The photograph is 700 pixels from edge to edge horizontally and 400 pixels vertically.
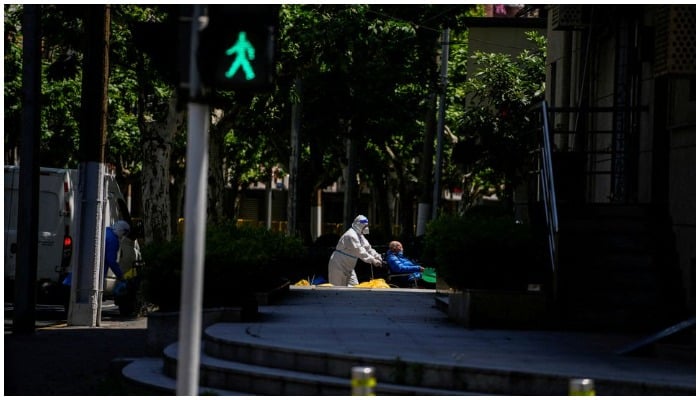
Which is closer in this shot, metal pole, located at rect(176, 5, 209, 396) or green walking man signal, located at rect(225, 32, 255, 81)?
metal pole, located at rect(176, 5, 209, 396)

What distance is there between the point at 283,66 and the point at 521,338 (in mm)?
15793

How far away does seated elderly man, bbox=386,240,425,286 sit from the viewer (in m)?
27.0

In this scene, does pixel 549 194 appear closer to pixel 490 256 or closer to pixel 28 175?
pixel 490 256

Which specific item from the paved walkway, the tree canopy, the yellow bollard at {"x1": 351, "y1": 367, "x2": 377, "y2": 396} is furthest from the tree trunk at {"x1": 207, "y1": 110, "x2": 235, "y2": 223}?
the yellow bollard at {"x1": 351, "y1": 367, "x2": 377, "y2": 396}

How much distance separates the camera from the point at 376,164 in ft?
170

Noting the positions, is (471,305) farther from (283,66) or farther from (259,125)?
(259,125)

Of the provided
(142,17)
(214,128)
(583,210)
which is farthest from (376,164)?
(583,210)

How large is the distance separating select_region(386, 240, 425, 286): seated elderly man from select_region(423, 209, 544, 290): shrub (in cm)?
1160

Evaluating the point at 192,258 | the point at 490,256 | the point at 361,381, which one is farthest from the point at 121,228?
the point at 361,381

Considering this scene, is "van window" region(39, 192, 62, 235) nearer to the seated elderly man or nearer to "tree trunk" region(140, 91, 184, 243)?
"tree trunk" region(140, 91, 184, 243)

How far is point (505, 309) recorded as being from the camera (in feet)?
48.5

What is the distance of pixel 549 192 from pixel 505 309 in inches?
55.5

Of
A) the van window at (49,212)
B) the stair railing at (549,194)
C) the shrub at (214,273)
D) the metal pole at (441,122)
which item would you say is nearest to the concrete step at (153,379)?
the shrub at (214,273)

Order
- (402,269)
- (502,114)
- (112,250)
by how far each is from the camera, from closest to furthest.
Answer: (112,250)
(402,269)
(502,114)
